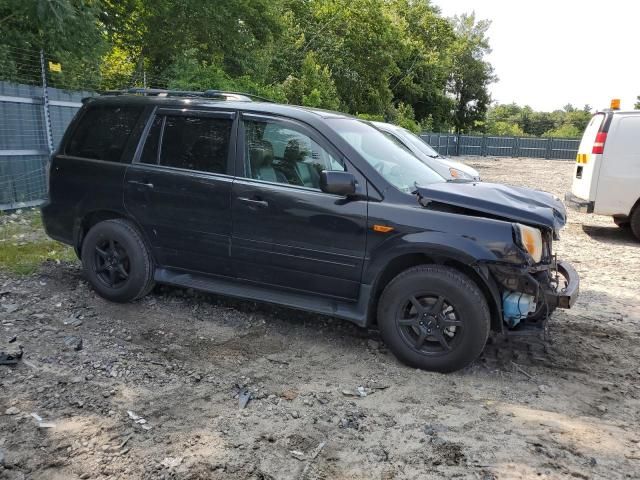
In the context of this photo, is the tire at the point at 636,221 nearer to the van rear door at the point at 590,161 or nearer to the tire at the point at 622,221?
the tire at the point at 622,221

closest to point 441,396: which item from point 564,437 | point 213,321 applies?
point 564,437

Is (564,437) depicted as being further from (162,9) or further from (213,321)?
(162,9)

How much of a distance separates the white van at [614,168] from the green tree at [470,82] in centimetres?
4252

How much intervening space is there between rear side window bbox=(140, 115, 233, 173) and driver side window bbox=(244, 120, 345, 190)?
0.23m

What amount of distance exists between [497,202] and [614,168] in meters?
5.84

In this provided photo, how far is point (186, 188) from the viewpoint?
184 inches

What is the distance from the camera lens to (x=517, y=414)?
348 centimetres

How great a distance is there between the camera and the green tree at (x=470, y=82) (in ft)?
166

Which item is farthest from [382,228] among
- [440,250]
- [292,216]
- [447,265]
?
[292,216]

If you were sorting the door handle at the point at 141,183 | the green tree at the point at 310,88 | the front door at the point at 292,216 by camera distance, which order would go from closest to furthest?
the front door at the point at 292,216, the door handle at the point at 141,183, the green tree at the point at 310,88

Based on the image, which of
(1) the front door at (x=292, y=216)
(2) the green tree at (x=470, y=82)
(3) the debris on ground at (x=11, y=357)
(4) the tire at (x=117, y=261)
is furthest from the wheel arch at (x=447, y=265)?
(2) the green tree at (x=470, y=82)

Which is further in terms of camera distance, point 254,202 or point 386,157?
point 386,157

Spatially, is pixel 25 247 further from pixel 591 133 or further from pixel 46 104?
pixel 591 133

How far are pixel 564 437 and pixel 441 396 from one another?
79 centimetres
